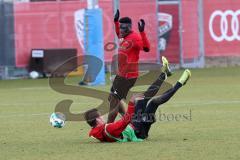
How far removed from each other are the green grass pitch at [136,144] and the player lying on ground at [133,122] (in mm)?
186

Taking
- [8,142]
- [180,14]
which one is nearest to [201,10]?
[180,14]

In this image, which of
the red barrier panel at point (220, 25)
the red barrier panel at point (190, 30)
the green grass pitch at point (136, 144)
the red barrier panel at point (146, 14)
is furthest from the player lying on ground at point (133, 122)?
the red barrier panel at point (220, 25)

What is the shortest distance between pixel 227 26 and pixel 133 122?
21511 mm

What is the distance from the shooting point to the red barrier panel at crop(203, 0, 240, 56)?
108ft

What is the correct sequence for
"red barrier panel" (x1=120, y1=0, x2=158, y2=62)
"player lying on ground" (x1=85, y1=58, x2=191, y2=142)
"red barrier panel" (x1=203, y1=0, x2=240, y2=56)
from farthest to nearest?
"red barrier panel" (x1=203, y1=0, x2=240, y2=56), "red barrier panel" (x1=120, y1=0, x2=158, y2=62), "player lying on ground" (x1=85, y1=58, x2=191, y2=142)

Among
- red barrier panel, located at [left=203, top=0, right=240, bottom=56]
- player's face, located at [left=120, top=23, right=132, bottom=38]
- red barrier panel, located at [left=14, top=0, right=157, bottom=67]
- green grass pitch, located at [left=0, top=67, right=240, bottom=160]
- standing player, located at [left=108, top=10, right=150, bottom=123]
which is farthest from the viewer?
red barrier panel, located at [left=203, top=0, right=240, bottom=56]

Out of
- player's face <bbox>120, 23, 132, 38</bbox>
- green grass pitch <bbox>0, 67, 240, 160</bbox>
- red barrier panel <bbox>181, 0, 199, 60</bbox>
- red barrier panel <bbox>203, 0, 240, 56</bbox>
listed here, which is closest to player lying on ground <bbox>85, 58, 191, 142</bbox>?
green grass pitch <bbox>0, 67, 240, 160</bbox>

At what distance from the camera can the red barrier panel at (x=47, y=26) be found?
3020cm

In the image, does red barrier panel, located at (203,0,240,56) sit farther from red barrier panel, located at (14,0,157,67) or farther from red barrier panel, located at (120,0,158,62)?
red barrier panel, located at (14,0,157,67)

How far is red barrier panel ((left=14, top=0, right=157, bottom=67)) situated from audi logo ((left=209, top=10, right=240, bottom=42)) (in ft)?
15.2

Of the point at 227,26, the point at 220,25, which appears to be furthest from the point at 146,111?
the point at 227,26

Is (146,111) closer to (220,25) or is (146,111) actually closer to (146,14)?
(146,14)

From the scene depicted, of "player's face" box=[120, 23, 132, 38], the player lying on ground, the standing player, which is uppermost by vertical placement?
"player's face" box=[120, 23, 132, 38]

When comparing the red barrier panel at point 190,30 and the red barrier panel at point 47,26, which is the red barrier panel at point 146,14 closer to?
the red barrier panel at point 47,26
